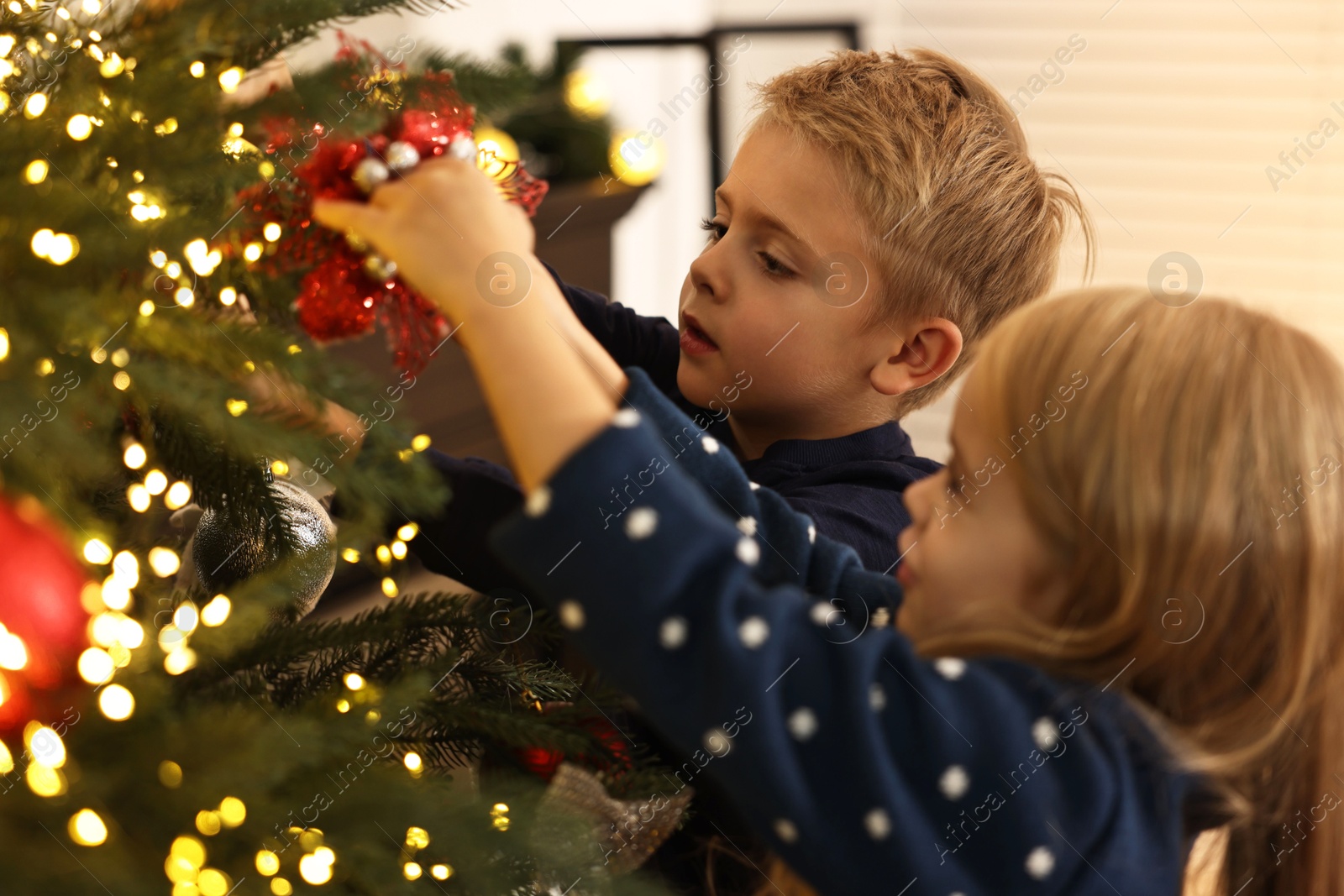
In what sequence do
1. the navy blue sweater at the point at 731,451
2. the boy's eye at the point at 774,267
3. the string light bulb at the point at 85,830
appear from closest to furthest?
1. the string light bulb at the point at 85,830
2. the navy blue sweater at the point at 731,451
3. the boy's eye at the point at 774,267

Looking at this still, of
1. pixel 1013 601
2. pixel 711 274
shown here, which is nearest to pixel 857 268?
pixel 711 274

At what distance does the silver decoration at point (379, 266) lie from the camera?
0.49 meters

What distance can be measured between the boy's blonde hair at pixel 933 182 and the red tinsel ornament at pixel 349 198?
1.42 ft

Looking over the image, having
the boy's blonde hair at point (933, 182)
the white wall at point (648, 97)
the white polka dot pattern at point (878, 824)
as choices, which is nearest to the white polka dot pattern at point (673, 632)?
the white polka dot pattern at point (878, 824)

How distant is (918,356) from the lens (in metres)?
0.95

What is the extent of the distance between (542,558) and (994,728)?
211 millimetres

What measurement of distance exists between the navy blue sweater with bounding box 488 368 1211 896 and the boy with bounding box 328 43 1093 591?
13.3 inches

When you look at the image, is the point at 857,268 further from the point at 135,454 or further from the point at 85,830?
the point at 85,830

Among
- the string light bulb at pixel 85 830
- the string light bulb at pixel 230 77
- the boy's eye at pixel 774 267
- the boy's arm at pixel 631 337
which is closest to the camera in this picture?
the string light bulb at pixel 85 830

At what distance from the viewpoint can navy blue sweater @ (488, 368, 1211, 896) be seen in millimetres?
450

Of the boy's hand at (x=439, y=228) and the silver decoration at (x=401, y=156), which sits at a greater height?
the silver decoration at (x=401, y=156)

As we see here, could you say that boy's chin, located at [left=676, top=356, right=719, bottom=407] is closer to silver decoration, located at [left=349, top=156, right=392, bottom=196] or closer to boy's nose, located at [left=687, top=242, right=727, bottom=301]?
boy's nose, located at [left=687, top=242, right=727, bottom=301]

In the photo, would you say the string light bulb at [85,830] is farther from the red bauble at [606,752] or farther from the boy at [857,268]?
the boy at [857,268]

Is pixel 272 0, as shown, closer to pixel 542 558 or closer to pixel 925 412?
pixel 542 558
